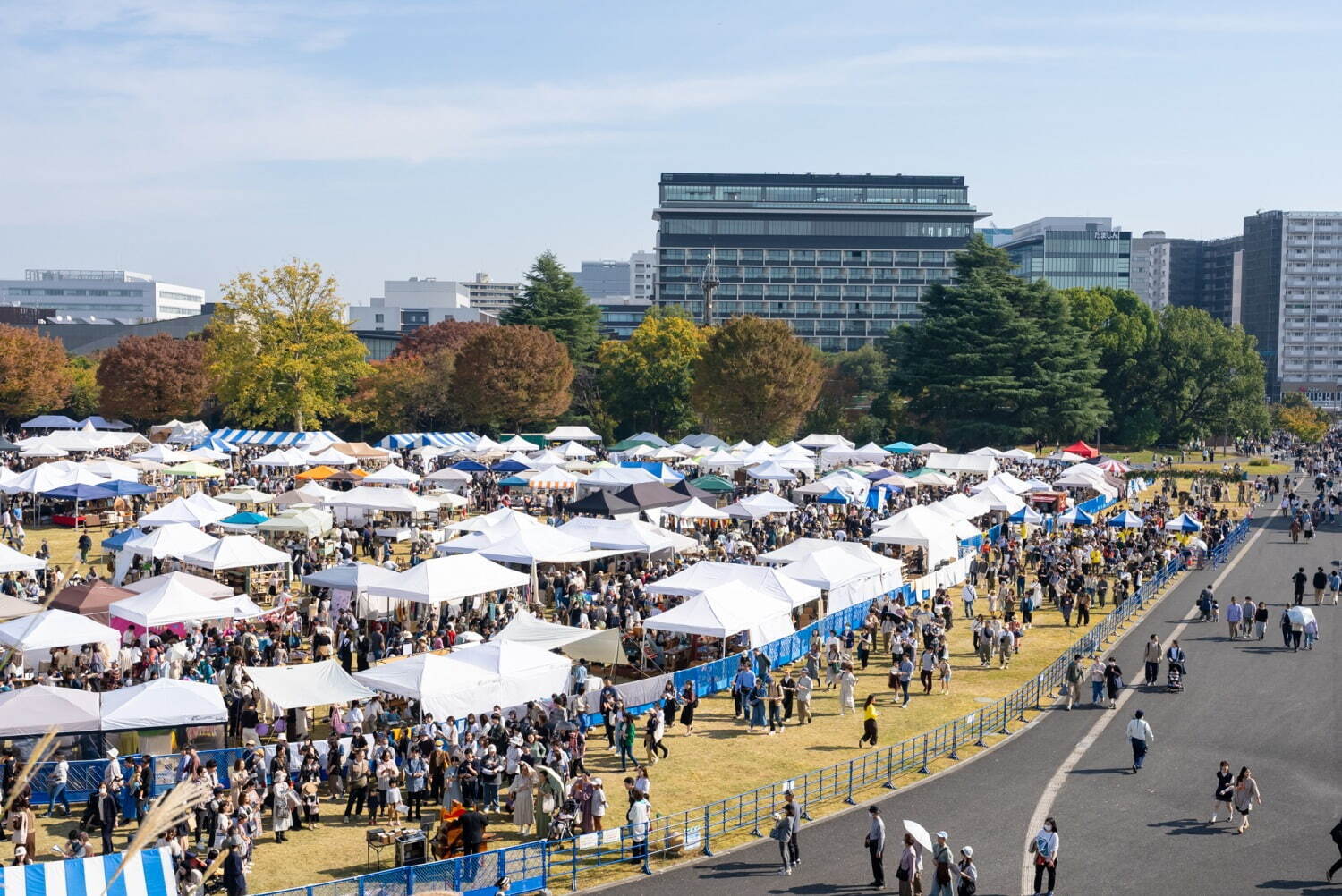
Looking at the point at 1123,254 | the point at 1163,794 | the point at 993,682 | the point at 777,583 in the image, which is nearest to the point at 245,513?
the point at 777,583

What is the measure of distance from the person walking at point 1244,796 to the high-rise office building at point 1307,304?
164 metres

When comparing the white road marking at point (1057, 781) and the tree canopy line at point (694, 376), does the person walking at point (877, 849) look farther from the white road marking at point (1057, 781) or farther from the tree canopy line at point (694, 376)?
the tree canopy line at point (694, 376)

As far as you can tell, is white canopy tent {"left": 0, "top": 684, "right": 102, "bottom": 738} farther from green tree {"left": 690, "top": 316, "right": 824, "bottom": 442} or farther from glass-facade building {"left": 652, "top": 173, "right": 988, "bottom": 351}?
glass-facade building {"left": 652, "top": 173, "right": 988, "bottom": 351}

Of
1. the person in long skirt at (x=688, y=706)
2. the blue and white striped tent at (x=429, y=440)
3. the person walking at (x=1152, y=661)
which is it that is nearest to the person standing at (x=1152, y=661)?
the person walking at (x=1152, y=661)

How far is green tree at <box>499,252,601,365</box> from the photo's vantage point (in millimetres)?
82312

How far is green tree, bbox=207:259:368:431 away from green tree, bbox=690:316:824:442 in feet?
68.7

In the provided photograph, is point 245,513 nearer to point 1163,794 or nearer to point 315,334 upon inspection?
point 1163,794

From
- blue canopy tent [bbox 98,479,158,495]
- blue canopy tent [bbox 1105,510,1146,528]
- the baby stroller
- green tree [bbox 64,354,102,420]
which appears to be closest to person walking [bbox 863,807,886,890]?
the baby stroller

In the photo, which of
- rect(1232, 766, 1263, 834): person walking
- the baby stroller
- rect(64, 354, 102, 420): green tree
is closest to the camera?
the baby stroller

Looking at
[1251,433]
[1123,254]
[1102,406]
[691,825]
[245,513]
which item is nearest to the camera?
[691,825]

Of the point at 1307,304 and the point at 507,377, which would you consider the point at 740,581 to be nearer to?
the point at 507,377

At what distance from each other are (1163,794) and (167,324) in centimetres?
9297

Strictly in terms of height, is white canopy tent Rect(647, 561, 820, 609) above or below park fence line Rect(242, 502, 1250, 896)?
above

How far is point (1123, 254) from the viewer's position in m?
151
